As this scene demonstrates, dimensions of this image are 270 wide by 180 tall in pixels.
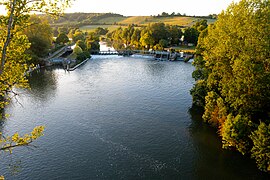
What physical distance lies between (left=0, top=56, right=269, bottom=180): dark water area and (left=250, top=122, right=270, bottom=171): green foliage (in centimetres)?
129

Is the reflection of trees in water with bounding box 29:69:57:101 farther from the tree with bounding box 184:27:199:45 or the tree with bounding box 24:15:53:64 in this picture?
the tree with bounding box 184:27:199:45

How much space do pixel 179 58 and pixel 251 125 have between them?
81612 mm

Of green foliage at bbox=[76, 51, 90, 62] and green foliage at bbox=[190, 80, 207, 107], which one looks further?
green foliage at bbox=[76, 51, 90, 62]

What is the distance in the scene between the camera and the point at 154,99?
5544cm

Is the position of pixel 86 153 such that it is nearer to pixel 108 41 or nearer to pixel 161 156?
pixel 161 156

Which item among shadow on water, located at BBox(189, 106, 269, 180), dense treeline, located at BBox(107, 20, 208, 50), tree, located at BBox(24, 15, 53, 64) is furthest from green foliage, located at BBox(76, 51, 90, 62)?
shadow on water, located at BBox(189, 106, 269, 180)

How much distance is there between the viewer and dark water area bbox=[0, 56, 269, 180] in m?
30.9

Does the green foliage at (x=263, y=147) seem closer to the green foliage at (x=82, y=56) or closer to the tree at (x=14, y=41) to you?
the tree at (x=14, y=41)

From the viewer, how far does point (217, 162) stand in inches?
1298

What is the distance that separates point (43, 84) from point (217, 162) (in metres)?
49.7

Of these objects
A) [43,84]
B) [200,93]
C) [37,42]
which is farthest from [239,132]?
[37,42]

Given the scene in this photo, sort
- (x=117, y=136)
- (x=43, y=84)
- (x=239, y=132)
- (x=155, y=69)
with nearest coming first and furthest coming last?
(x=239, y=132) → (x=117, y=136) → (x=43, y=84) → (x=155, y=69)

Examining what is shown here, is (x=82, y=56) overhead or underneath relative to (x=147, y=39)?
underneath

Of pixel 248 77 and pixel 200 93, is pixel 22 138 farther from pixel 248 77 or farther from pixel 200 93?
pixel 200 93
